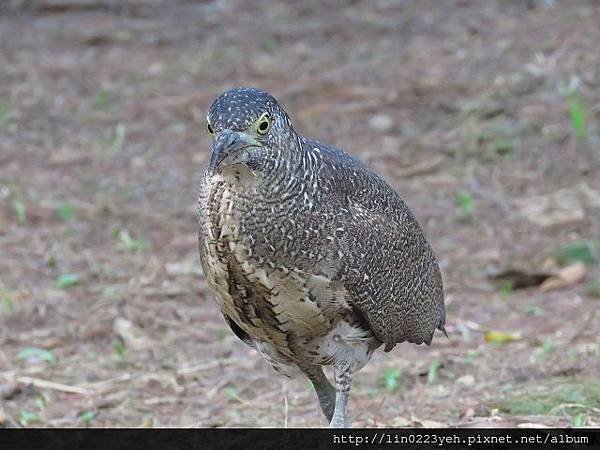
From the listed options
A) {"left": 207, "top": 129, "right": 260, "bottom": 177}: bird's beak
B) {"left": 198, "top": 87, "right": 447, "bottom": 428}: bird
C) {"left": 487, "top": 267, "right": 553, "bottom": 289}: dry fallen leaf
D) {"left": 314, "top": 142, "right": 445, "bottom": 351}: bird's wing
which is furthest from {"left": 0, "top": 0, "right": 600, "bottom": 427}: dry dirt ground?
A: {"left": 207, "top": 129, "right": 260, "bottom": 177}: bird's beak

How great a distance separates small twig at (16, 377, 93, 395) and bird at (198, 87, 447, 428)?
2298 mm

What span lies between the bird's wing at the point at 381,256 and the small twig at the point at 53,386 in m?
2.59

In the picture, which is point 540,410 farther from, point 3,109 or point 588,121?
point 3,109

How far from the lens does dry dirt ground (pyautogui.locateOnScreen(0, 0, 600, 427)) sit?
7.58m

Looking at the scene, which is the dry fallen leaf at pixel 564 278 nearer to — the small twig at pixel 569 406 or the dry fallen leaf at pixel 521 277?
the dry fallen leaf at pixel 521 277

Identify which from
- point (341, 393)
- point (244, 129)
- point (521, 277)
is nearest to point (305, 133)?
point (521, 277)

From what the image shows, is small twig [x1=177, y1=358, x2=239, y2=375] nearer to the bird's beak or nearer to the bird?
the bird

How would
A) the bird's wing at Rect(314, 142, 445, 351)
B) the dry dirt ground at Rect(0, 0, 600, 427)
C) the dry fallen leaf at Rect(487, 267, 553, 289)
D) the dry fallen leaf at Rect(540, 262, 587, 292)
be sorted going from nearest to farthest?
the bird's wing at Rect(314, 142, 445, 351), the dry dirt ground at Rect(0, 0, 600, 427), the dry fallen leaf at Rect(540, 262, 587, 292), the dry fallen leaf at Rect(487, 267, 553, 289)

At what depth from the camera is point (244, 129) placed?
188 inches

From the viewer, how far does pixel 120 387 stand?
7.77 meters

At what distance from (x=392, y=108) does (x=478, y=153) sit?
5.63 ft

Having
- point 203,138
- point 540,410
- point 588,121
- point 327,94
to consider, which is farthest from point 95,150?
point 540,410

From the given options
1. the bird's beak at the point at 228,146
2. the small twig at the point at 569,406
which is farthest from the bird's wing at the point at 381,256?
the small twig at the point at 569,406

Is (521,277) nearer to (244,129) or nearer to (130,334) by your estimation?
(130,334)
